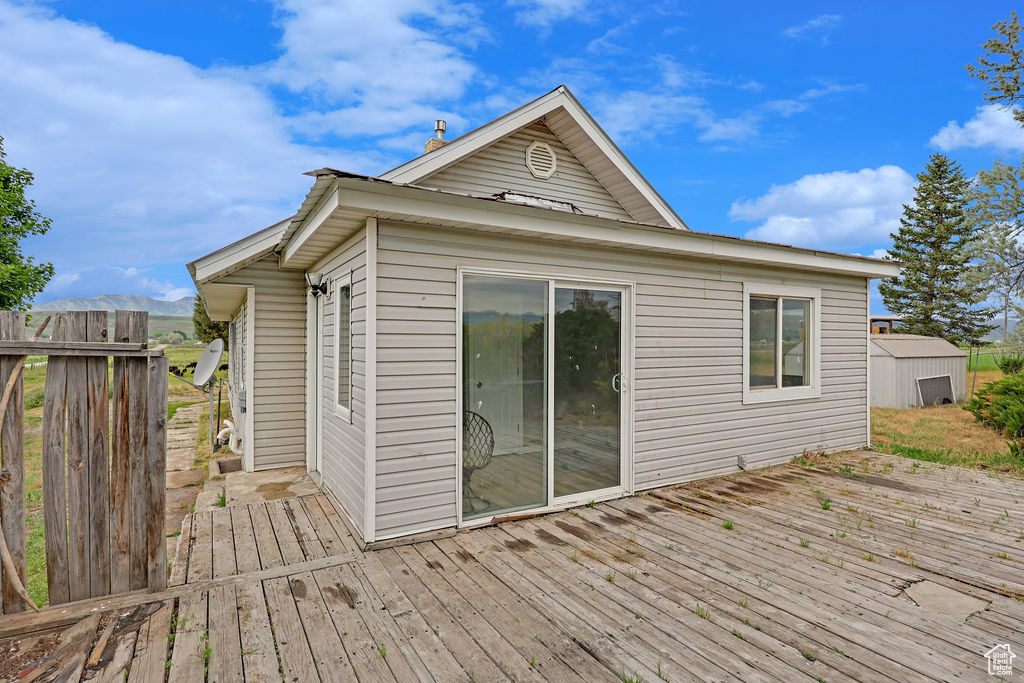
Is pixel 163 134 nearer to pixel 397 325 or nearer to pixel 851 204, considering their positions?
pixel 397 325

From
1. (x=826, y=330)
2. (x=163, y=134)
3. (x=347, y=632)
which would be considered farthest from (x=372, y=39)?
(x=163, y=134)

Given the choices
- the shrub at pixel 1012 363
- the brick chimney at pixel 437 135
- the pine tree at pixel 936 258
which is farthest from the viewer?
the pine tree at pixel 936 258

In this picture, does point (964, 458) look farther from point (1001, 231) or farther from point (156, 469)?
point (1001, 231)

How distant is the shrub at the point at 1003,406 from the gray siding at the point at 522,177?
25.7 feet

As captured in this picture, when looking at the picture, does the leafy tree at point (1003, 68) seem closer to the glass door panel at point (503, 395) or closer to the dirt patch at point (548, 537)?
the glass door panel at point (503, 395)

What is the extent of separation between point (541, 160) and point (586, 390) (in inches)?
129

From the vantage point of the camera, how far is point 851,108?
14.5 meters

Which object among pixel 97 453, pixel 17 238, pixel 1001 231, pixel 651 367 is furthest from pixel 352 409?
pixel 17 238

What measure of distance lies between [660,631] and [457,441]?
1.96 meters

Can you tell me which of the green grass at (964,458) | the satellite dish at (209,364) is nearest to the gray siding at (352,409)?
the satellite dish at (209,364)

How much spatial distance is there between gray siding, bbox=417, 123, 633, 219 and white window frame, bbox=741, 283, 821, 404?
221 centimetres

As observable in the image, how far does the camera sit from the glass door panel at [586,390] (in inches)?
176

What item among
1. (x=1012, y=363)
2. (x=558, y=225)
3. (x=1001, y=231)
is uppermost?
(x=1001, y=231)

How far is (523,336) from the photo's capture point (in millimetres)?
4297
